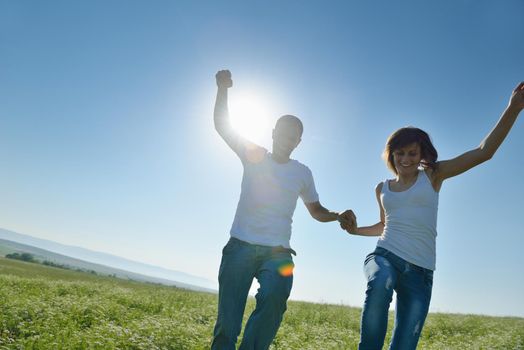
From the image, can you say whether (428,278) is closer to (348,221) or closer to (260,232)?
(348,221)

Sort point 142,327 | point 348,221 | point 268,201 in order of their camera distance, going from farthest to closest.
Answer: point 142,327, point 348,221, point 268,201

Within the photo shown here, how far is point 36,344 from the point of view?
6.51 m

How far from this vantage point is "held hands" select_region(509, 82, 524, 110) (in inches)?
158

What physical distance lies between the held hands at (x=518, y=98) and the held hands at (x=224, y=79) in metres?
2.86

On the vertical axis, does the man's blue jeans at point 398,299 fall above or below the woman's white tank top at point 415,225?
below

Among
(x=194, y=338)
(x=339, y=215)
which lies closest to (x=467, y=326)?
(x=194, y=338)

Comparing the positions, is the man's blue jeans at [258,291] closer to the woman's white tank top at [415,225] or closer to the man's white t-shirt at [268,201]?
the man's white t-shirt at [268,201]

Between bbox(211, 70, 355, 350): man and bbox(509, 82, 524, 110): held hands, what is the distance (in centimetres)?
208

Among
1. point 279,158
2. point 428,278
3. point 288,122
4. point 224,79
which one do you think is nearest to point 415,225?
point 428,278

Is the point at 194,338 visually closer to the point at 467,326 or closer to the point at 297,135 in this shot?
the point at 297,135

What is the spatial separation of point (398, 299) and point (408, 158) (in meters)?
1.40

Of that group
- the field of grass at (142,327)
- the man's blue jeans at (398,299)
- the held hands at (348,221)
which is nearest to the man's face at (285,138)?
the held hands at (348,221)

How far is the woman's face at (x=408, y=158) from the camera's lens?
14.1 feet

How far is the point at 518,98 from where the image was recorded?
4.02 meters
